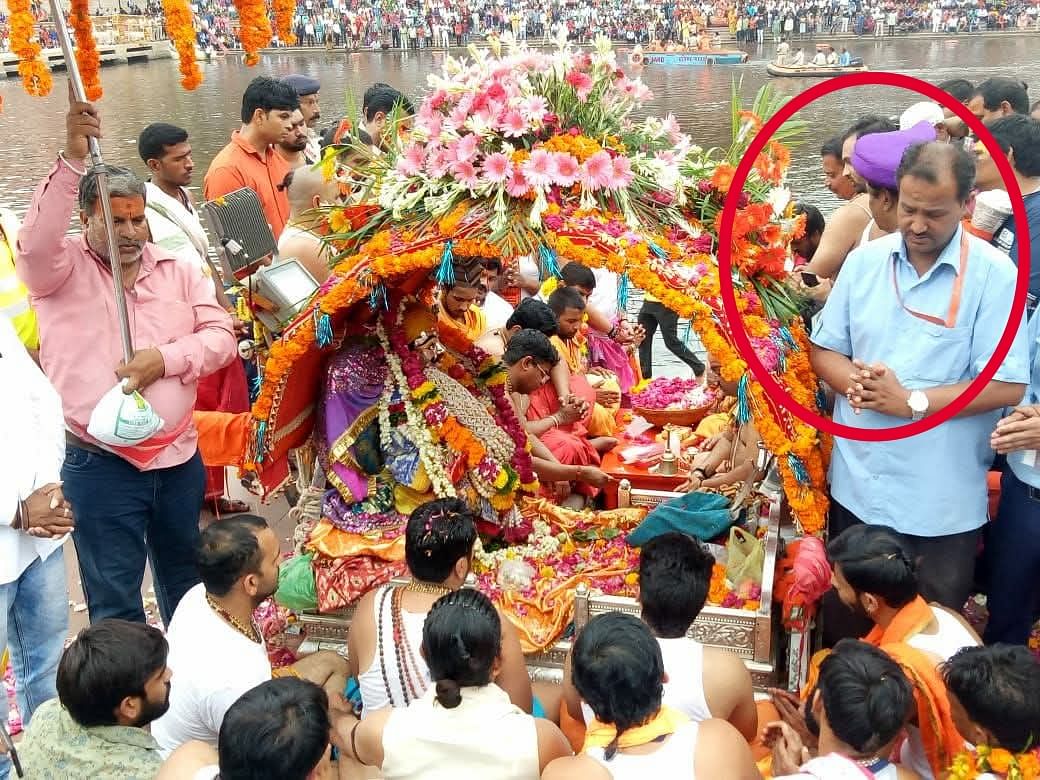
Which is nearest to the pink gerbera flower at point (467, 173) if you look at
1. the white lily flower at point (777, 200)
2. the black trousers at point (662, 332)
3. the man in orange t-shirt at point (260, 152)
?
the white lily flower at point (777, 200)

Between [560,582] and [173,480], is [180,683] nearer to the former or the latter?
[173,480]

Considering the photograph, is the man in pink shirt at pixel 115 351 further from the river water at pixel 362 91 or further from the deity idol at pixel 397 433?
the river water at pixel 362 91

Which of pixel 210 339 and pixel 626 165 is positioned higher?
pixel 626 165

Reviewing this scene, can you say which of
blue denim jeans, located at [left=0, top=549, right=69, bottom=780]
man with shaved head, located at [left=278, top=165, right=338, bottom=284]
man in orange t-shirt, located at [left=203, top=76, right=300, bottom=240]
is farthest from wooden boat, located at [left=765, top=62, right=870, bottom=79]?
blue denim jeans, located at [left=0, top=549, right=69, bottom=780]

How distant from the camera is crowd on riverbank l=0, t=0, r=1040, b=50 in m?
38.1

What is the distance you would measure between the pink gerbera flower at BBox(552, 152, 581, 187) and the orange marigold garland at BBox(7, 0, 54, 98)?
1880mm

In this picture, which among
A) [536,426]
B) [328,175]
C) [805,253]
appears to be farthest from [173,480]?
[805,253]

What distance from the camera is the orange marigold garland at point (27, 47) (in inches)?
124

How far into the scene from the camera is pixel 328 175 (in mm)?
4379

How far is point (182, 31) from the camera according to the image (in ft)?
11.1

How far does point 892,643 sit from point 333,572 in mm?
2365

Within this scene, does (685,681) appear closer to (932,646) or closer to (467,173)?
(932,646)

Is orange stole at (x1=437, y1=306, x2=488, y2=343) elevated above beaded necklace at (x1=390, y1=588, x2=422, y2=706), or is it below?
above

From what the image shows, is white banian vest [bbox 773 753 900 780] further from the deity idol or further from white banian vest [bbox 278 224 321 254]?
white banian vest [bbox 278 224 321 254]
